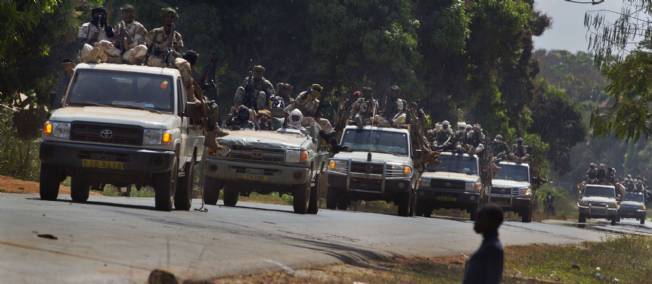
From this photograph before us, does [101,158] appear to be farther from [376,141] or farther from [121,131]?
[376,141]

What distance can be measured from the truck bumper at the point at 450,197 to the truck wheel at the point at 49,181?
622 inches

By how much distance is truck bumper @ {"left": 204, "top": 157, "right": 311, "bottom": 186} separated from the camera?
23219 millimetres

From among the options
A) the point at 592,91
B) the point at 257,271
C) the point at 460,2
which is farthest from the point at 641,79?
the point at 592,91

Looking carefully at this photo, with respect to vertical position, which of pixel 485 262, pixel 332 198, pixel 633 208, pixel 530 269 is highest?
pixel 633 208

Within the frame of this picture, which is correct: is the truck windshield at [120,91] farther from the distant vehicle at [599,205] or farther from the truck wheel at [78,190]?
the distant vehicle at [599,205]

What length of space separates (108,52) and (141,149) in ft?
7.21

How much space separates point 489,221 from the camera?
8000mm

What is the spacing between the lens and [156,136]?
18.0m

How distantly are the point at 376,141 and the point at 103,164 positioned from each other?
13.2 metres

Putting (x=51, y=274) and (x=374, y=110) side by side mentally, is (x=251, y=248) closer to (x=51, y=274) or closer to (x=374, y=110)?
(x=51, y=274)

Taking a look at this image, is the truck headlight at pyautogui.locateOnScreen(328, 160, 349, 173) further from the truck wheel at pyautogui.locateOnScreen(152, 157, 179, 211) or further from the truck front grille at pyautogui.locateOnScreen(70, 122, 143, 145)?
the truck front grille at pyautogui.locateOnScreen(70, 122, 143, 145)

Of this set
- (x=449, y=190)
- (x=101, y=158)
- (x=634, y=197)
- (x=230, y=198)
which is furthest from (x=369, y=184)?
(x=634, y=197)

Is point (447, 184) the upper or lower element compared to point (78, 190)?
upper

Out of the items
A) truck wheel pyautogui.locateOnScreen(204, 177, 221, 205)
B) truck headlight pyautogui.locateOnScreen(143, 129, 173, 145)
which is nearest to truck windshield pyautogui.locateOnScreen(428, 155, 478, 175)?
truck wheel pyautogui.locateOnScreen(204, 177, 221, 205)
